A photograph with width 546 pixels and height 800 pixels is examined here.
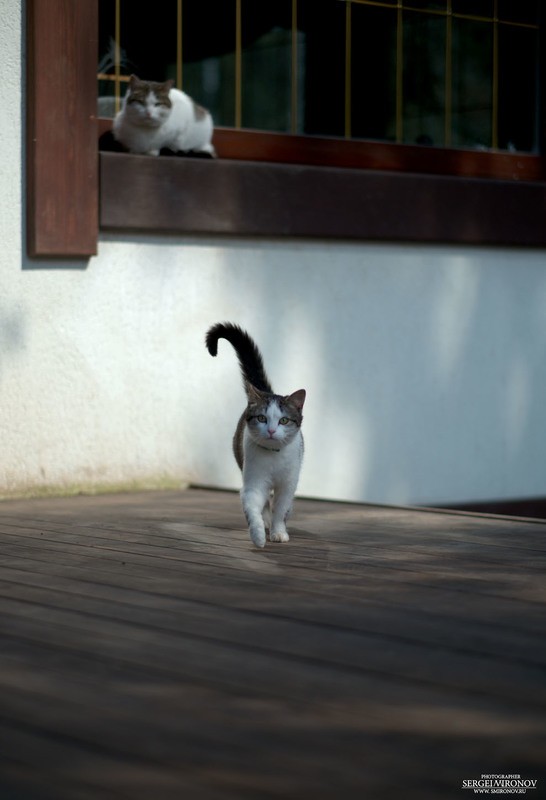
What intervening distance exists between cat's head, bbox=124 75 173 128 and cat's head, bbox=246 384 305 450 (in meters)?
1.82

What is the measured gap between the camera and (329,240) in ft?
19.2

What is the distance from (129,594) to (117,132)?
2.92m

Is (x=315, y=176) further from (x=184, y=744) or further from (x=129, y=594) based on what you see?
(x=184, y=744)

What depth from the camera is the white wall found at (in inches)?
200

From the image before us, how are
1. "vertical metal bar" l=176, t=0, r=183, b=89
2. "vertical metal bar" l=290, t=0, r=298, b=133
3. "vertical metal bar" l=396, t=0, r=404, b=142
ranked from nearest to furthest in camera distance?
"vertical metal bar" l=176, t=0, r=183, b=89, "vertical metal bar" l=290, t=0, r=298, b=133, "vertical metal bar" l=396, t=0, r=404, b=142

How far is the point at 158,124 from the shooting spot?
213 inches

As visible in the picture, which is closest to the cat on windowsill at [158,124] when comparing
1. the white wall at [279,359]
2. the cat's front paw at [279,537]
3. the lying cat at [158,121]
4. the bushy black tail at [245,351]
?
the lying cat at [158,121]

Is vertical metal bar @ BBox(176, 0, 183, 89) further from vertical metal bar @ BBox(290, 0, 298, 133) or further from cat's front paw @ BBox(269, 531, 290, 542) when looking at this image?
cat's front paw @ BBox(269, 531, 290, 542)

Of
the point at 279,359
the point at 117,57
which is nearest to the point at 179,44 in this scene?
the point at 117,57

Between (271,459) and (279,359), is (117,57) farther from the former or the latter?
(271,459)

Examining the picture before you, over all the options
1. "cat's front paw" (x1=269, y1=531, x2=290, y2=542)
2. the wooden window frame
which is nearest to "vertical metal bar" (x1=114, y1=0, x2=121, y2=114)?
the wooden window frame

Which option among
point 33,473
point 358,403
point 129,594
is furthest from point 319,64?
point 129,594

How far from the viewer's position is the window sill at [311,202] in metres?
5.29

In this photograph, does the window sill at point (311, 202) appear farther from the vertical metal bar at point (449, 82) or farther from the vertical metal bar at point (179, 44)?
the vertical metal bar at point (179, 44)
